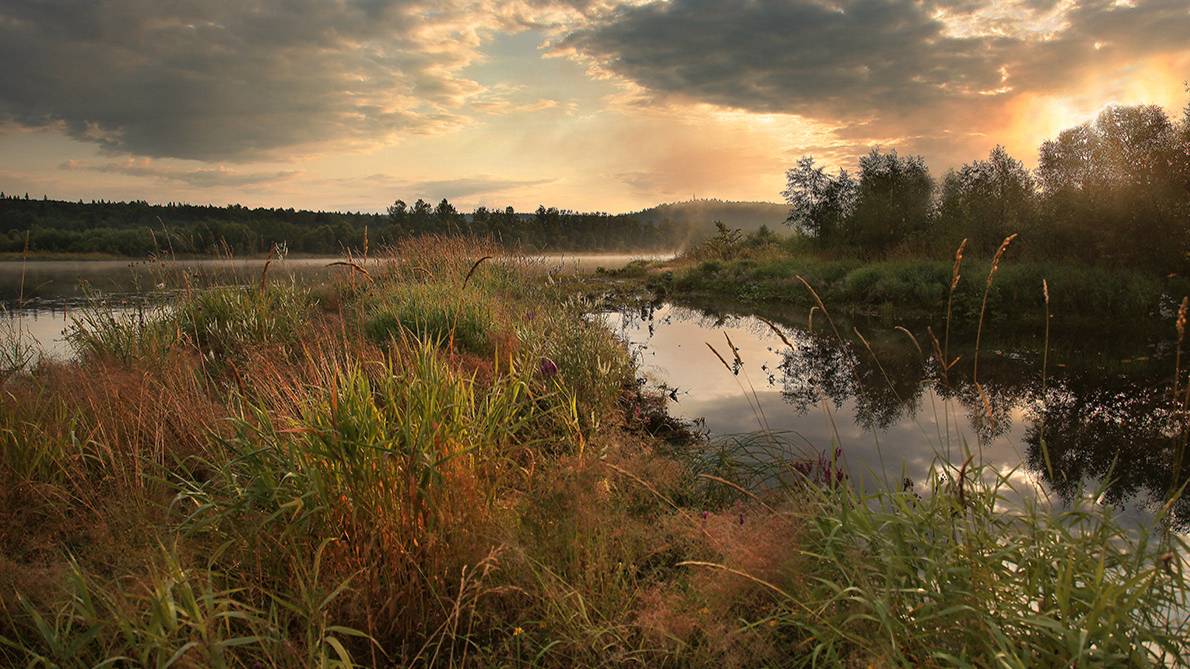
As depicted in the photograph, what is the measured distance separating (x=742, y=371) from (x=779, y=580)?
19.5 ft

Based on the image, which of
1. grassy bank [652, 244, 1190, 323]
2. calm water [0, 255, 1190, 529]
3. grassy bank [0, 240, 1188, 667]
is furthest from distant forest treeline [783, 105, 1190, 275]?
grassy bank [0, 240, 1188, 667]

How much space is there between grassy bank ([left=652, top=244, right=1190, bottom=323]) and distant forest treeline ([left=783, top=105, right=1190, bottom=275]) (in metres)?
0.72

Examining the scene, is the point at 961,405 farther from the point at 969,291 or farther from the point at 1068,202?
the point at 1068,202

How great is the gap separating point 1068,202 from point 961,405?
403 inches

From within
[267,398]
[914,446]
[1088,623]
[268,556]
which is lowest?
[914,446]

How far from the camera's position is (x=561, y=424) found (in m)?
4.20

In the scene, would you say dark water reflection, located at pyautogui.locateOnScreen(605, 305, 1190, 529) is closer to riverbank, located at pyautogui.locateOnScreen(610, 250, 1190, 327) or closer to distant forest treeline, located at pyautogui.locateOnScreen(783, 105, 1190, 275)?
riverbank, located at pyautogui.locateOnScreen(610, 250, 1190, 327)

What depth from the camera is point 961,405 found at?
21.2 feet

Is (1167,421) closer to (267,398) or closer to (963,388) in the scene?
(963,388)

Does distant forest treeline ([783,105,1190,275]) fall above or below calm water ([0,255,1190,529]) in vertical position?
above

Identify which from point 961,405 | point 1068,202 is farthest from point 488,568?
point 1068,202

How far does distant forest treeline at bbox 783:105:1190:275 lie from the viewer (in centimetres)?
1213

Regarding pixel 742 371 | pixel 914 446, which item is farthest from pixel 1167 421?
pixel 742 371

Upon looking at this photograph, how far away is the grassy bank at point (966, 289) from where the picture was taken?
37.5ft
